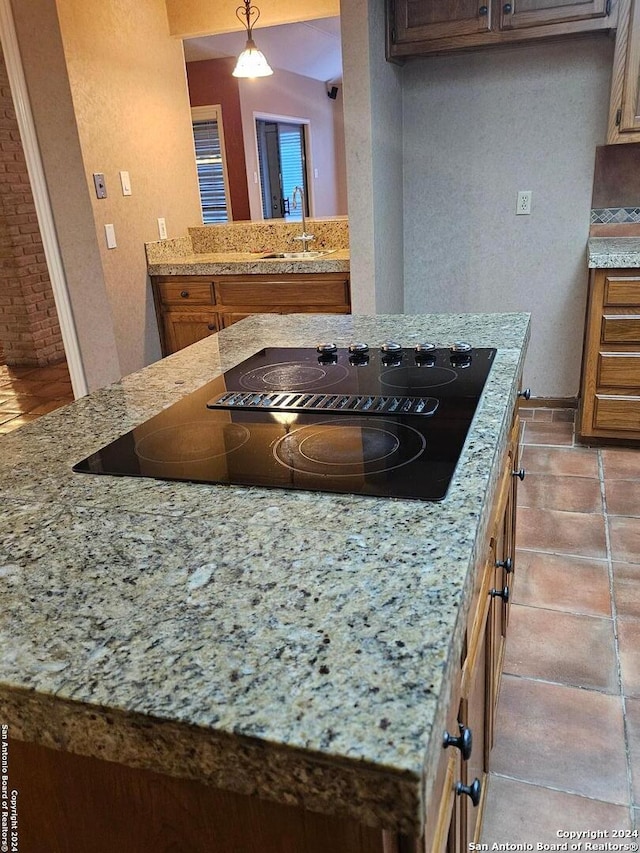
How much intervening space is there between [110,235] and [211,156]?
4.46m

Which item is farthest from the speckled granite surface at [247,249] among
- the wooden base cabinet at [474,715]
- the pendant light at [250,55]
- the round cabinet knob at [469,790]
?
the round cabinet knob at [469,790]

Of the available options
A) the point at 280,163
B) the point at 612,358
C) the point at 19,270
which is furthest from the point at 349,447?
the point at 280,163

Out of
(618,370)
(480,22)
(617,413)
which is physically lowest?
(617,413)

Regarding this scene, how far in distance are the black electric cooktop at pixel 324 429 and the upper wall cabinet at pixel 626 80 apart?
204 centimetres

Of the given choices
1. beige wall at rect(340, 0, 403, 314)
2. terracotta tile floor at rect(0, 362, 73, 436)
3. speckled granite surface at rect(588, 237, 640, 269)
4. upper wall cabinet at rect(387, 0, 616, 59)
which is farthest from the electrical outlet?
terracotta tile floor at rect(0, 362, 73, 436)

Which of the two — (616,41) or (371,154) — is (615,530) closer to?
(371,154)

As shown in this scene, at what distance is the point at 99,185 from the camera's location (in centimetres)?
323

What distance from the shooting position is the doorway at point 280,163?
26.1 feet

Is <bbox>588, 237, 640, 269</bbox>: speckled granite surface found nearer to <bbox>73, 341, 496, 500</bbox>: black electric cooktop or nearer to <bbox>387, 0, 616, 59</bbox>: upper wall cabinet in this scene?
<bbox>387, 0, 616, 59</bbox>: upper wall cabinet

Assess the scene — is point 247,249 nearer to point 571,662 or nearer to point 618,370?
point 618,370

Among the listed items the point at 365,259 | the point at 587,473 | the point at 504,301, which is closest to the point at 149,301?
the point at 365,259

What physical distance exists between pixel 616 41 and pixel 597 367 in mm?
1411

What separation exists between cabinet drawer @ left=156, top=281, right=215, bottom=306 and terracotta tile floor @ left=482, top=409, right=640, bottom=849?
2.04m

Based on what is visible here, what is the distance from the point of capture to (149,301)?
12.3 ft
